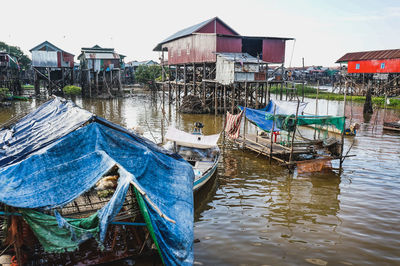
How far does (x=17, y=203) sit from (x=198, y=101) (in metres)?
23.9

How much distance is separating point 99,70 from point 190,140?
105 ft

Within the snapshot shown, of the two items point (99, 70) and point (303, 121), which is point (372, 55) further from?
point (99, 70)

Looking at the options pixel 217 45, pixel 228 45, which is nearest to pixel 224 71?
pixel 217 45

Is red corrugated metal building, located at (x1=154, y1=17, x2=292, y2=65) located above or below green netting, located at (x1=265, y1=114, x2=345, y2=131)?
above

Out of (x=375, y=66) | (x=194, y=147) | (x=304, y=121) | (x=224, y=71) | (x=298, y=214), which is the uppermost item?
(x=375, y=66)

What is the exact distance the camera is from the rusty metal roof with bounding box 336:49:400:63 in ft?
119

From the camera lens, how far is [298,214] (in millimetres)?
10133

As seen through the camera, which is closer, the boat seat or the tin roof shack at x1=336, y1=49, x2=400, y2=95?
Answer: the boat seat

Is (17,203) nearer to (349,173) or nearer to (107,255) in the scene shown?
(107,255)

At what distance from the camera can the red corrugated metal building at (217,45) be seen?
25.7 metres

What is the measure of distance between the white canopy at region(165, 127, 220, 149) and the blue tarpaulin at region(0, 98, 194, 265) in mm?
4677

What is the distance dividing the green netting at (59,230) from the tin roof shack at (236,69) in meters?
19.0

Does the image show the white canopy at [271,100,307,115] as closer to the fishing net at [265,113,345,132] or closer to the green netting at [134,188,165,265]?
the fishing net at [265,113,345,132]

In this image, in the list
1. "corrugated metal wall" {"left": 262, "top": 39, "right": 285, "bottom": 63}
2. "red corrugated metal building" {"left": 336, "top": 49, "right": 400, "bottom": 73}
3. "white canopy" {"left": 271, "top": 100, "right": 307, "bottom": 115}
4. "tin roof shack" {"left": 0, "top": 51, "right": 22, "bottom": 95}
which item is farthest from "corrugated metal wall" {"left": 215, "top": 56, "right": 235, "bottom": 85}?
"tin roof shack" {"left": 0, "top": 51, "right": 22, "bottom": 95}
